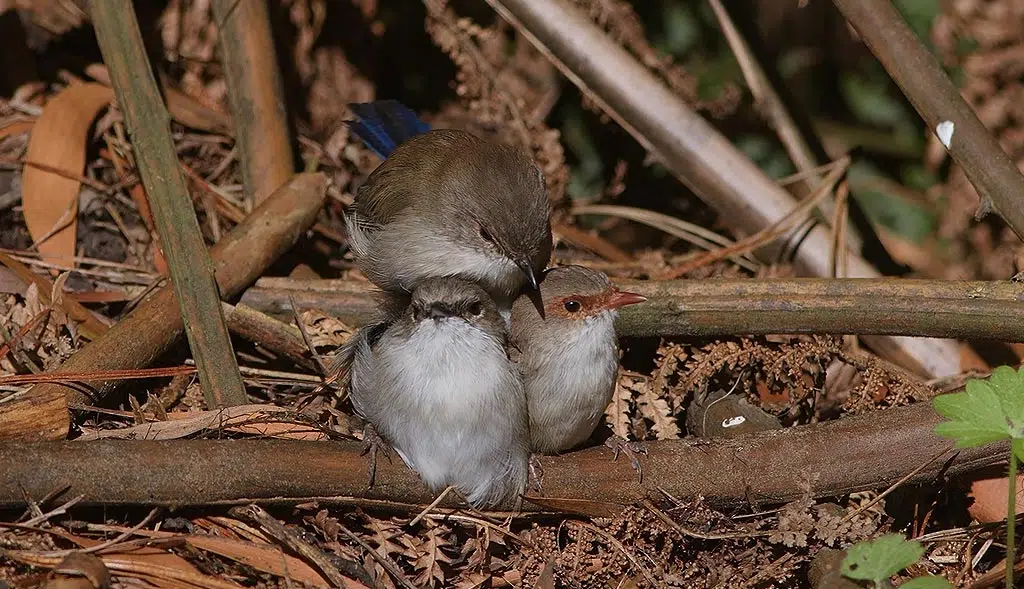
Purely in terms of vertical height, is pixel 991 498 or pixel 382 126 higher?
pixel 382 126

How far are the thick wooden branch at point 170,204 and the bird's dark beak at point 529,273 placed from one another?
1.13m

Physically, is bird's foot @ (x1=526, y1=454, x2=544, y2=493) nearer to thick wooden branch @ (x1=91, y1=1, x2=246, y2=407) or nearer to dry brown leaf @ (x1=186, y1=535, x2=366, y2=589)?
dry brown leaf @ (x1=186, y1=535, x2=366, y2=589)

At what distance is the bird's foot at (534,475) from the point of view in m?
3.54

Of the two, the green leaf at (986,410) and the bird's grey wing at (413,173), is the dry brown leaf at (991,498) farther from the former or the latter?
the bird's grey wing at (413,173)

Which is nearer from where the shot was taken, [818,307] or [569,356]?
[569,356]

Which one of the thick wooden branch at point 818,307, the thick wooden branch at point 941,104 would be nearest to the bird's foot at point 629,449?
the thick wooden branch at point 818,307

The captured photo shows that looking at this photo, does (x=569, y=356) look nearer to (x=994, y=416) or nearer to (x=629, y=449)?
(x=629, y=449)

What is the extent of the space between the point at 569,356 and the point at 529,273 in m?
0.33

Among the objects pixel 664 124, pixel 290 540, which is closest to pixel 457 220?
pixel 290 540

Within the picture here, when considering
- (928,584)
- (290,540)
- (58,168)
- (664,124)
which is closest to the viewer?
(928,584)

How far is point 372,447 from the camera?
135 inches

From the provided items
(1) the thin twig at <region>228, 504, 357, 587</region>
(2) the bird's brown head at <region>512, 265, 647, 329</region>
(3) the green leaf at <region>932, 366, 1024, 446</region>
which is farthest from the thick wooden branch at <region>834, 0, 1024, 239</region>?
(1) the thin twig at <region>228, 504, 357, 587</region>

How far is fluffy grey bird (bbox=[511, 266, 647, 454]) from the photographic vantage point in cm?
357

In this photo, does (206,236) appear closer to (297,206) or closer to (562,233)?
(297,206)
